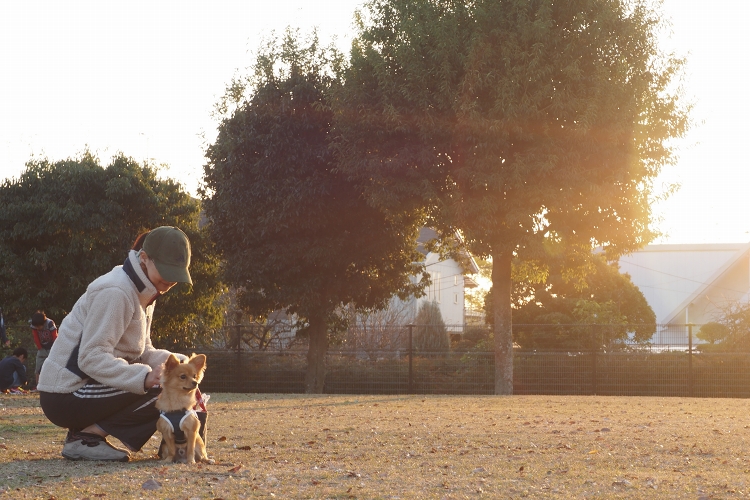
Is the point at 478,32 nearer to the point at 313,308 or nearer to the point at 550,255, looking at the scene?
the point at 550,255

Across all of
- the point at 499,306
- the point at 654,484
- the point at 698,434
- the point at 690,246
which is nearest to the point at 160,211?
the point at 499,306

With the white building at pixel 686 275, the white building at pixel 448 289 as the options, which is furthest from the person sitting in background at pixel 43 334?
the white building at pixel 686 275

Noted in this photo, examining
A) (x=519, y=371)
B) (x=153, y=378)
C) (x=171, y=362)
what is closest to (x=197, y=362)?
(x=171, y=362)

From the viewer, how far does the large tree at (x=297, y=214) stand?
21.0 metres

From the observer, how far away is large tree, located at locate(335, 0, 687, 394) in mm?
17578

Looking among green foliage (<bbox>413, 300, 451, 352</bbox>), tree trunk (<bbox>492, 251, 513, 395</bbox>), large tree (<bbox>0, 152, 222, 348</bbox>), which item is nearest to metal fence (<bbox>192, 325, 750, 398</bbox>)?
tree trunk (<bbox>492, 251, 513, 395</bbox>)

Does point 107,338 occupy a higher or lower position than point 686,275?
lower

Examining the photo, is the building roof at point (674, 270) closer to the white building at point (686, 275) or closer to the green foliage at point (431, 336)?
the white building at point (686, 275)

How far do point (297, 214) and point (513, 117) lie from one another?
579 centimetres

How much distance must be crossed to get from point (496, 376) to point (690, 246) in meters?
40.8

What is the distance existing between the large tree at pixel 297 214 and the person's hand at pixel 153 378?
14.7m

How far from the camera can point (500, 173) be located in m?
17.8

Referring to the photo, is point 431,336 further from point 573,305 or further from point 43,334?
point 43,334

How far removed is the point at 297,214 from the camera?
2061 cm
